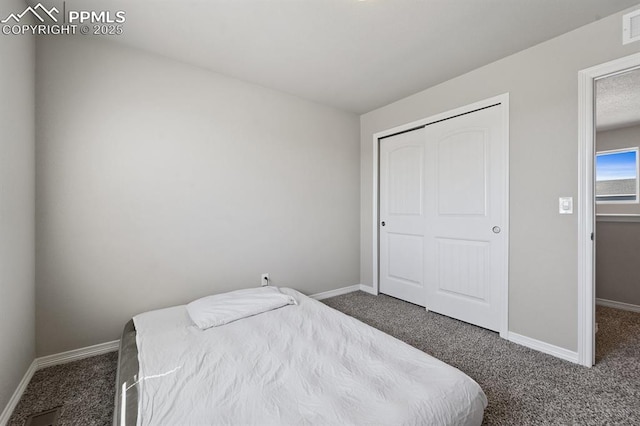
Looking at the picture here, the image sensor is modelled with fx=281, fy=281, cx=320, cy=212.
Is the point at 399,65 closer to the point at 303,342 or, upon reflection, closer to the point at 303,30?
the point at 303,30

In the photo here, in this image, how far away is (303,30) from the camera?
2094mm

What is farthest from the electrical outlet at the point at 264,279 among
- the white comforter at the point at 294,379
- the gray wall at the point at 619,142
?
the gray wall at the point at 619,142

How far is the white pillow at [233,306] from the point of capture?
1982 mm

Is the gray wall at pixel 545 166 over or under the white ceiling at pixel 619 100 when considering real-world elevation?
under

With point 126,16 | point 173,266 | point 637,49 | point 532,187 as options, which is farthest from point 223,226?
point 637,49

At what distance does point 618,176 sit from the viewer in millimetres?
3984

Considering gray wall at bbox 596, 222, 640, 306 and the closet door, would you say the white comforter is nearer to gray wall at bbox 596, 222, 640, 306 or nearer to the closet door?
the closet door

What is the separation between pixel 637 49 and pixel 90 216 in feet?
13.0

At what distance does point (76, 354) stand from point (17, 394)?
468 mm

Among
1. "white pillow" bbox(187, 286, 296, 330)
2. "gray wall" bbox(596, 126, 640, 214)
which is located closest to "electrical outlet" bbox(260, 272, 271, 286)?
"white pillow" bbox(187, 286, 296, 330)

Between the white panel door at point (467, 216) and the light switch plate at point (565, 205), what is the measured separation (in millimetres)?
388

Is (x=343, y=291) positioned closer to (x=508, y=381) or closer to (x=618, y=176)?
(x=508, y=381)

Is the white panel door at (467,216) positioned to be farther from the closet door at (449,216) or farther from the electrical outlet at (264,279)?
the electrical outlet at (264,279)

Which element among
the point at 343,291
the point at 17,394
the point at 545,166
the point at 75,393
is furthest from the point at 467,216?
the point at 17,394
